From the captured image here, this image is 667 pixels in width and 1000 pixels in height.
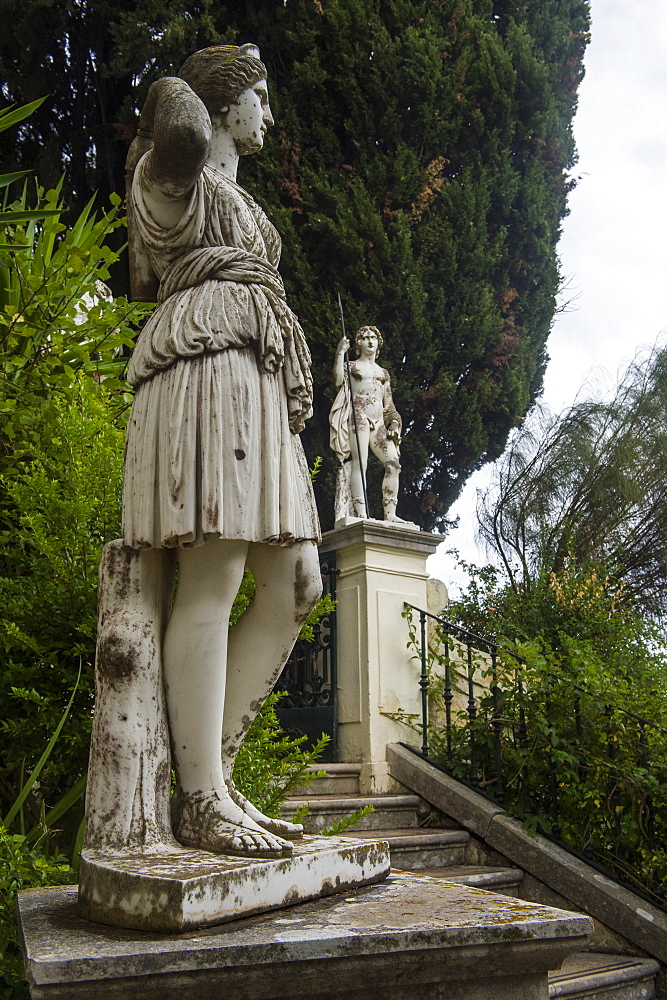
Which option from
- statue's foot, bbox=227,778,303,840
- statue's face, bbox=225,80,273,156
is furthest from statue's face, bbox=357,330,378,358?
statue's foot, bbox=227,778,303,840

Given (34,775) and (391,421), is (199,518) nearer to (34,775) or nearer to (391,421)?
(34,775)

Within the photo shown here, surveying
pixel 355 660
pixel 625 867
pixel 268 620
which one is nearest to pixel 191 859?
pixel 268 620

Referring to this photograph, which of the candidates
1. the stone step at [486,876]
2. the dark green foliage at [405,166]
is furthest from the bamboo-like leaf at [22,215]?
the dark green foliage at [405,166]

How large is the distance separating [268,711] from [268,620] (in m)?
0.99

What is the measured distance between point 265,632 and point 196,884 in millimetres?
659

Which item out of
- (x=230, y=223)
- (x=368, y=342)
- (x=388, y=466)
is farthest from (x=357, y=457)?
(x=230, y=223)

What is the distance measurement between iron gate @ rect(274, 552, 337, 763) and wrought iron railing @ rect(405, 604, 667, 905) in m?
0.94

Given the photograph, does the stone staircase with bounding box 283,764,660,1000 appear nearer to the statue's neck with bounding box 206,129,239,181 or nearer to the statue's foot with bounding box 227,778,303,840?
the statue's foot with bounding box 227,778,303,840

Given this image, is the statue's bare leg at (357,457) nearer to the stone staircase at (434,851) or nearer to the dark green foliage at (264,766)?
the stone staircase at (434,851)

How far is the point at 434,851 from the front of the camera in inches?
171

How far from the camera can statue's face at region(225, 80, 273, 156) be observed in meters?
2.11

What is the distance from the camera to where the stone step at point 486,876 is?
12.8ft

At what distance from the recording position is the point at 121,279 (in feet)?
30.7

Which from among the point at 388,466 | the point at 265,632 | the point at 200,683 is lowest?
the point at 200,683
